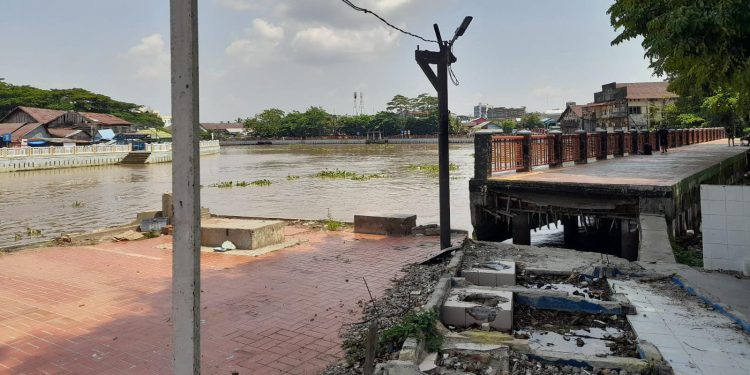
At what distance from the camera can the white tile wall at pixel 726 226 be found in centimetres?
672

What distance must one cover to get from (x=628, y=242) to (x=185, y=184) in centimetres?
885

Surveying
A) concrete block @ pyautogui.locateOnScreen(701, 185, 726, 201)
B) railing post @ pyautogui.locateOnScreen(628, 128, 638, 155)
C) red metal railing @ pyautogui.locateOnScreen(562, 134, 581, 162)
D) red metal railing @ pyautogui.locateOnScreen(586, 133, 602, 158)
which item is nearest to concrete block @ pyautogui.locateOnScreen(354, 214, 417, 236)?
concrete block @ pyautogui.locateOnScreen(701, 185, 726, 201)

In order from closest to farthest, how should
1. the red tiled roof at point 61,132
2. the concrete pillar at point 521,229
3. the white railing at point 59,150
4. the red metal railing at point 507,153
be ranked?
1. the concrete pillar at point 521,229
2. the red metal railing at point 507,153
3. the white railing at point 59,150
4. the red tiled roof at point 61,132

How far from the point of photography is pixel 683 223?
1088 cm

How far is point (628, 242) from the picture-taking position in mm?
9305

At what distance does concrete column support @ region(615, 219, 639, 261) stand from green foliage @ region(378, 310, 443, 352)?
19.5ft

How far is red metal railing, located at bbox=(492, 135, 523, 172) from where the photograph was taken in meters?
11.5

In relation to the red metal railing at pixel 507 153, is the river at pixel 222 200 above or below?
below

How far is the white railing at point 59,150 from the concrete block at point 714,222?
47.3 m

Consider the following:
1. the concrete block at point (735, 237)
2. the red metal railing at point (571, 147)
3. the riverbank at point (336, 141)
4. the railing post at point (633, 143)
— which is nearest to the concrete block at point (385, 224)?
the concrete block at point (735, 237)

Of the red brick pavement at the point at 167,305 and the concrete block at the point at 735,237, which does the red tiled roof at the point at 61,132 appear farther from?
the concrete block at the point at 735,237

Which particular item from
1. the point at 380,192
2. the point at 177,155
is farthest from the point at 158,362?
the point at 380,192

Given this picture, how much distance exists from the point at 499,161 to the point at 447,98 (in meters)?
3.88

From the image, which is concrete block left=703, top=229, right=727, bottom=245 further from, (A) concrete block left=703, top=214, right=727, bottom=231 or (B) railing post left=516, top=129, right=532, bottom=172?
(B) railing post left=516, top=129, right=532, bottom=172
